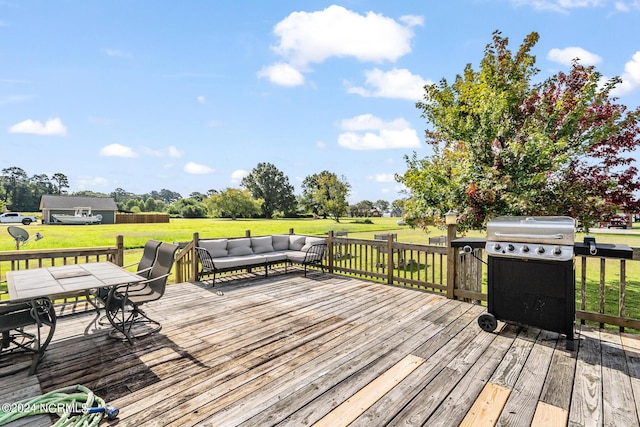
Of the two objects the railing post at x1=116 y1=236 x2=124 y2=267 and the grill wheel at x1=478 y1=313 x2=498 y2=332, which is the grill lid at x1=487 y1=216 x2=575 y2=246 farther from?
the railing post at x1=116 y1=236 x2=124 y2=267

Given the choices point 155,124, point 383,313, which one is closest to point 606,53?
point 383,313

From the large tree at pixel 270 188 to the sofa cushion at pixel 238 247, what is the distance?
130 feet

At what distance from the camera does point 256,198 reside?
4697 cm

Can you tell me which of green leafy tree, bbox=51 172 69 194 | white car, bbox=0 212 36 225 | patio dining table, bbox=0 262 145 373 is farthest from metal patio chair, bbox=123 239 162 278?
green leafy tree, bbox=51 172 69 194

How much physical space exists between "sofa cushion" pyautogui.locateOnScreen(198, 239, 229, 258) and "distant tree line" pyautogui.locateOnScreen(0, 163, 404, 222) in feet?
93.8

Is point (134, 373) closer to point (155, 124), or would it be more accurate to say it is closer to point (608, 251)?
point (608, 251)

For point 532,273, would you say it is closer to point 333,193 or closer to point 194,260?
point 194,260

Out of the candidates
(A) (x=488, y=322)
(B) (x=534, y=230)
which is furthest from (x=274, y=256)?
(B) (x=534, y=230)

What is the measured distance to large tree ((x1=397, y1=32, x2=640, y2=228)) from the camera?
454 cm

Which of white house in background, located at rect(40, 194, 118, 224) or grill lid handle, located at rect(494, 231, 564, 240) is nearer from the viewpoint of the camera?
grill lid handle, located at rect(494, 231, 564, 240)

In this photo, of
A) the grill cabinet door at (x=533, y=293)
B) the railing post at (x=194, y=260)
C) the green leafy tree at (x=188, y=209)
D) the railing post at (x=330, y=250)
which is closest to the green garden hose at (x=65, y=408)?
the grill cabinet door at (x=533, y=293)

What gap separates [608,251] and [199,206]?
48.0 metres

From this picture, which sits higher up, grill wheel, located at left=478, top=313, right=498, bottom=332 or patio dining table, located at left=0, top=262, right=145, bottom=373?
patio dining table, located at left=0, top=262, right=145, bottom=373

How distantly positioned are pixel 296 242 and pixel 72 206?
35.7 meters
